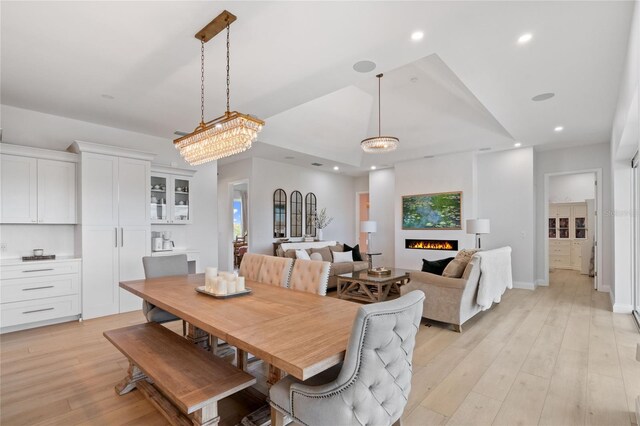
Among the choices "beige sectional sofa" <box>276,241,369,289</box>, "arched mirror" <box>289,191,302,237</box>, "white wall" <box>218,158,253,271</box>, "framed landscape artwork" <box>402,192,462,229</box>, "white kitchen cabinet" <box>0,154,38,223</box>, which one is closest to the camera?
"white kitchen cabinet" <box>0,154,38,223</box>

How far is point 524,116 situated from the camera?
4.54 metres

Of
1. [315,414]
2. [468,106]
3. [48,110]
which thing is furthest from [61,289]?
[468,106]

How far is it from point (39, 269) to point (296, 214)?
5011 millimetres

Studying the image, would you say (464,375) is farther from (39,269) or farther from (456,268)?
(39,269)

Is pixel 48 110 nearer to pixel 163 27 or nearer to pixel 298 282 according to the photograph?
pixel 163 27

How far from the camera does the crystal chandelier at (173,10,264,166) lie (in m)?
2.34

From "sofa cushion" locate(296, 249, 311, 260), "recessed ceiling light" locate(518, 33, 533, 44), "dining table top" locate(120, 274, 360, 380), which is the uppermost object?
"recessed ceiling light" locate(518, 33, 533, 44)

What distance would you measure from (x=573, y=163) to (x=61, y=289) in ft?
28.5

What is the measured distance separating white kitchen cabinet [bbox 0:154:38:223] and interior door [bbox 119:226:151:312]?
3.27 ft

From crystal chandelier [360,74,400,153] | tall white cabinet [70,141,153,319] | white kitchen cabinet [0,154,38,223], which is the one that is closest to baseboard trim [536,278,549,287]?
crystal chandelier [360,74,400,153]

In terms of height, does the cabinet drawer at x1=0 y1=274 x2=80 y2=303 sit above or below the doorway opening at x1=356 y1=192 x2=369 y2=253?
below

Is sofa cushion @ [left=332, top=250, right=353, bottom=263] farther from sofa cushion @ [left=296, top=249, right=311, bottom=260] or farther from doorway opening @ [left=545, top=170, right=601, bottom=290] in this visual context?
doorway opening @ [left=545, top=170, right=601, bottom=290]

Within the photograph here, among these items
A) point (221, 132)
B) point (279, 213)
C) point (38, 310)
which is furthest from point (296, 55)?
point (279, 213)

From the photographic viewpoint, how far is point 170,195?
5086 millimetres
